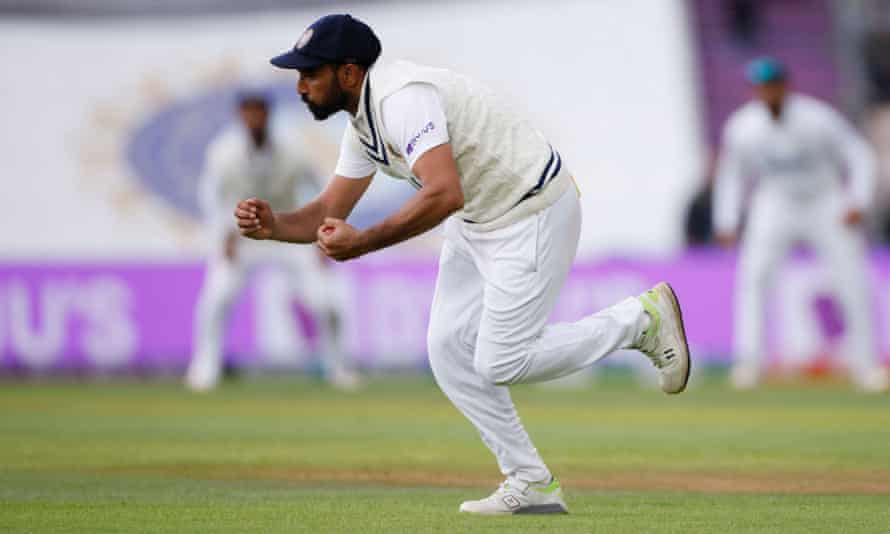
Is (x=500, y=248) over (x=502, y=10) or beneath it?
over

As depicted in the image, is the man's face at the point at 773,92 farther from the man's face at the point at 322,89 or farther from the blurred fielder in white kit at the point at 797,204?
the man's face at the point at 322,89

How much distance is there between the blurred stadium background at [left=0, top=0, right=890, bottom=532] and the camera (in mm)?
18234

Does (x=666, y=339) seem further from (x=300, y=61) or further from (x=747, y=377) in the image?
(x=747, y=377)

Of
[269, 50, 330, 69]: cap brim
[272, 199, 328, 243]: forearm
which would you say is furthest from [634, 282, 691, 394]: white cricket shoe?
[269, 50, 330, 69]: cap brim

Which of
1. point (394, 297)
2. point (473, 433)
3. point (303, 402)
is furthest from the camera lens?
point (394, 297)

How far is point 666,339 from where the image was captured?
8039 mm

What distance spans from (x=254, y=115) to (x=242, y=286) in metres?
1.51

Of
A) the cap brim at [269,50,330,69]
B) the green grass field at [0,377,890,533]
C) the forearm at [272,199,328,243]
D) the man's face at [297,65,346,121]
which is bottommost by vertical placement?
the green grass field at [0,377,890,533]

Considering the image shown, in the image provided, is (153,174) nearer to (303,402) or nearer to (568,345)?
(303,402)

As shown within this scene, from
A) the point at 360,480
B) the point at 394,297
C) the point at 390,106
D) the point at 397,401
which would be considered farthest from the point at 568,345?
the point at 394,297

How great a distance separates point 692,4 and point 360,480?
12.5 m

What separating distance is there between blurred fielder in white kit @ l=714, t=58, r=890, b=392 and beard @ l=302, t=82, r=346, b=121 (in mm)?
8398

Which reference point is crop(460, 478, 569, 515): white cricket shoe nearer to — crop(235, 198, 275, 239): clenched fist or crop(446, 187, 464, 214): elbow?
crop(446, 187, 464, 214): elbow

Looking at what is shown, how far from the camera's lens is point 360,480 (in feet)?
29.5
